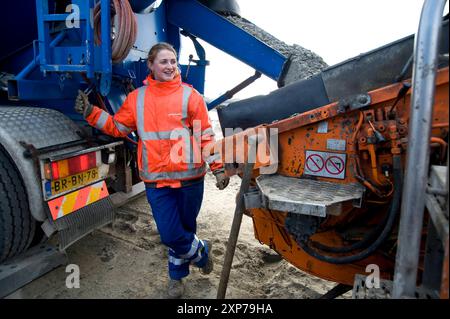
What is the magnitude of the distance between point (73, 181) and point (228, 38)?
59.0 inches

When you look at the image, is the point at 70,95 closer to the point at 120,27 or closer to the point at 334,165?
the point at 120,27

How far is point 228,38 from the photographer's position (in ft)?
8.79

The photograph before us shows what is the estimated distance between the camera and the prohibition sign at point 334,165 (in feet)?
5.45

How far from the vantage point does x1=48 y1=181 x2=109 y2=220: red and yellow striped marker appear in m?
2.03

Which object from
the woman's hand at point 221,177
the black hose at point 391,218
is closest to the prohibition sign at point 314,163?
the black hose at point 391,218

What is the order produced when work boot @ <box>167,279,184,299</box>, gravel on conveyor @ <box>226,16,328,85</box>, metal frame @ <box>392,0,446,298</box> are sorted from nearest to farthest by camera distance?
metal frame @ <box>392,0,446,298</box> → work boot @ <box>167,279,184,299</box> → gravel on conveyor @ <box>226,16,328,85</box>

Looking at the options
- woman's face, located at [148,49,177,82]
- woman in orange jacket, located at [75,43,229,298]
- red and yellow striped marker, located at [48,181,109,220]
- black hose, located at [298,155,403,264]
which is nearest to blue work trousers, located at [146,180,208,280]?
woman in orange jacket, located at [75,43,229,298]

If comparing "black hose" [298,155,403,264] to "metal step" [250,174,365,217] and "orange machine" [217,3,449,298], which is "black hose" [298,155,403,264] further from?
"metal step" [250,174,365,217]

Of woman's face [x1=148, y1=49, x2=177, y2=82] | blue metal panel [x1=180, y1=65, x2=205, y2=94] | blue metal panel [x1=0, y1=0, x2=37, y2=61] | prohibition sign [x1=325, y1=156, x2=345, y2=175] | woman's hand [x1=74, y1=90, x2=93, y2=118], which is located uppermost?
blue metal panel [x1=0, y1=0, x2=37, y2=61]

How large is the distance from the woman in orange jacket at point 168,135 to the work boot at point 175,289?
220mm

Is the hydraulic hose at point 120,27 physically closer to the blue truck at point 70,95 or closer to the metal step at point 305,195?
the blue truck at point 70,95

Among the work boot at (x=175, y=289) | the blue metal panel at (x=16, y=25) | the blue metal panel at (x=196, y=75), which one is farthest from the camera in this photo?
the blue metal panel at (x=196, y=75)

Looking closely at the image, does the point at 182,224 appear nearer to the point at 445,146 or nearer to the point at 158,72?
the point at 158,72

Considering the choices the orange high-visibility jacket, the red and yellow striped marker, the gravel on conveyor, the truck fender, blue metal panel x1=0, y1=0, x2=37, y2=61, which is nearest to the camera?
the truck fender
